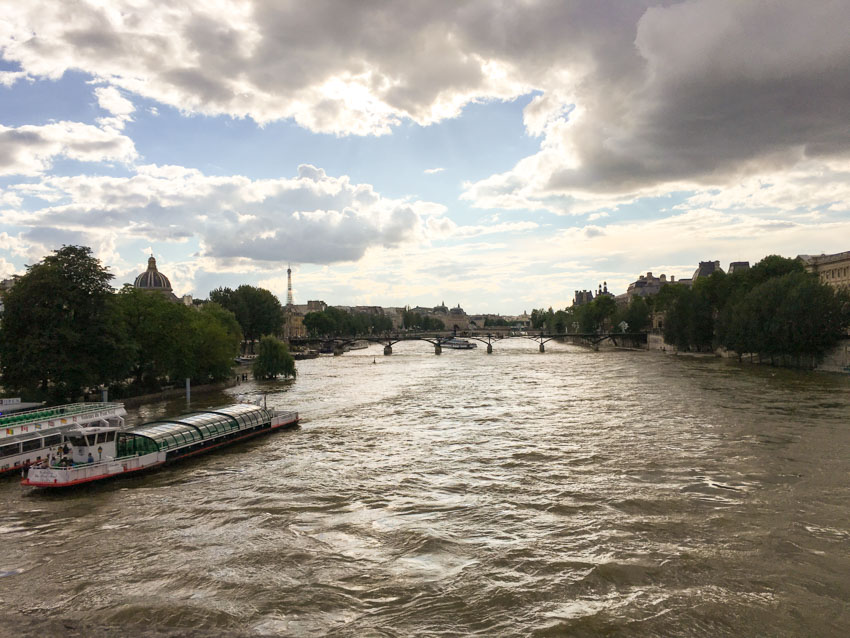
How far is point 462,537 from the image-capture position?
16.6 meters

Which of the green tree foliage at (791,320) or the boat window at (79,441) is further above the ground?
the green tree foliage at (791,320)

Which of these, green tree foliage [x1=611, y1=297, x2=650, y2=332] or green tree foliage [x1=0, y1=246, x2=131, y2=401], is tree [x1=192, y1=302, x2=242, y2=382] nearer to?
green tree foliage [x1=0, y1=246, x2=131, y2=401]

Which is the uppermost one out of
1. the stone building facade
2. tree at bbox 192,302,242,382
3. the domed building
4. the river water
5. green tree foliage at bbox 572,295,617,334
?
the domed building

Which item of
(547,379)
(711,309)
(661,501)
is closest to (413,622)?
(661,501)

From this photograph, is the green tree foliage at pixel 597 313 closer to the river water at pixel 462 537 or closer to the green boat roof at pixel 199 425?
the river water at pixel 462 537

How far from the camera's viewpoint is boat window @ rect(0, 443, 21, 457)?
2526 centimetres

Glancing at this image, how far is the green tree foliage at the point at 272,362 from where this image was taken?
69.4m

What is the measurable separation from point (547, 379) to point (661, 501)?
43736 millimetres

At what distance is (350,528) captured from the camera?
57.9ft

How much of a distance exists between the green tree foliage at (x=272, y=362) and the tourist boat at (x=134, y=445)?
3592 centimetres

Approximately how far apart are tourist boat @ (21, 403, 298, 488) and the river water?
664 millimetres

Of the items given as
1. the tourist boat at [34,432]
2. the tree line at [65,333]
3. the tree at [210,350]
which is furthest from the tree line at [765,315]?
the tourist boat at [34,432]

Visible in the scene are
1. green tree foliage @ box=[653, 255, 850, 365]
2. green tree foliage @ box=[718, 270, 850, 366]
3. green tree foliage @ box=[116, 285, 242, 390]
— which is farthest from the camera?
green tree foliage @ box=[653, 255, 850, 365]

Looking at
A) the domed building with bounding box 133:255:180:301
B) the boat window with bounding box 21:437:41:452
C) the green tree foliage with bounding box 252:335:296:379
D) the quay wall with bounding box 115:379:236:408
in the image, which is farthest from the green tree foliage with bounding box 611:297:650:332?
the boat window with bounding box 21:437:41:452
